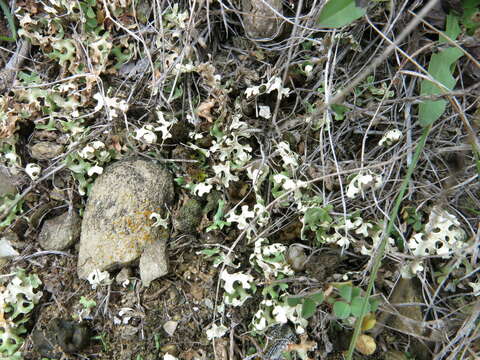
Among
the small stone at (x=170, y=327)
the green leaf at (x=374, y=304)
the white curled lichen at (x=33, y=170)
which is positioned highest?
the green leaf at (x=374, y=304)

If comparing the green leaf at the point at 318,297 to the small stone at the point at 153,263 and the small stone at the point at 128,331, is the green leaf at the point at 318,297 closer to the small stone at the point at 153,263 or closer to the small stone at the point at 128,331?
the small stone at the point at 153,263

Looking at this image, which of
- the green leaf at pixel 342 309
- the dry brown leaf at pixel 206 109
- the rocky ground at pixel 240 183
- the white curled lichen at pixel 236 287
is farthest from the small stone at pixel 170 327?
the dry brown leaf at pixel 206 109

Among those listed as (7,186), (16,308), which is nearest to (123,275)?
(16,308)

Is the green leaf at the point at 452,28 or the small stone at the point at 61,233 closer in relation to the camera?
the green leaf at the point at 452,28

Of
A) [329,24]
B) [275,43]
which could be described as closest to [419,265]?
[329,24]

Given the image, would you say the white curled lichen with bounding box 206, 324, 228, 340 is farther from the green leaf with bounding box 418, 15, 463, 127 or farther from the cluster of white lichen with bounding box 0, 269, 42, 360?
the green leaf with bounding box 418, 15, 463, 127

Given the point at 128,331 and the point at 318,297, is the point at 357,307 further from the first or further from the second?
the point at 128,331

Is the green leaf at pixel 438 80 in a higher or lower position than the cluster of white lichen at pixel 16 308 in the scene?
higher
